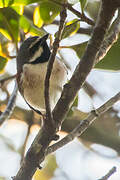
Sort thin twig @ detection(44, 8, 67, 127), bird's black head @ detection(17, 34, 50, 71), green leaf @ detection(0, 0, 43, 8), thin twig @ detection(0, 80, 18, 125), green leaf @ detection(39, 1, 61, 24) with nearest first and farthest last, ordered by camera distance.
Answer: thin twig @ detection(44, 8, 67, 127) → green leaf @ detection(0, 0, 43, 8) → green leaf @ detection(39, 1, 61, 24) → thin twig @ detection(0, 80, 18, 125) → bird's black head @ detection(17, 34, 50, 71)

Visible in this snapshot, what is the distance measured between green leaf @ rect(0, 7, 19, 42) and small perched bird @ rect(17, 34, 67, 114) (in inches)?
10.4

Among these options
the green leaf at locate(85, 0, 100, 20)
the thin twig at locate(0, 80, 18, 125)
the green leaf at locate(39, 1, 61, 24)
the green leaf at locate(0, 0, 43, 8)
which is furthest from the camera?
the green leaf at locate(85, 0, 100, 20)

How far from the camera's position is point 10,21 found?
1.93 meters

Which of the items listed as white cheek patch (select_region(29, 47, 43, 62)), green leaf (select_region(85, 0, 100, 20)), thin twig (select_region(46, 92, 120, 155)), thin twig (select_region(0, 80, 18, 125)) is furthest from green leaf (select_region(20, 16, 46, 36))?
green leaf (select_region(85, 0, 100, 20))

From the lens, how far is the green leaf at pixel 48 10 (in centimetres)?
197

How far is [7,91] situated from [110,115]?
2.98 ft

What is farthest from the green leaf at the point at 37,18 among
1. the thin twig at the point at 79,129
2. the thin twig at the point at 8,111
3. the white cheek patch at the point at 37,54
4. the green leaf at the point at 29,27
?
the thin twig at the point at 79,129

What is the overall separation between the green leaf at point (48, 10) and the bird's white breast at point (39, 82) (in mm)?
309

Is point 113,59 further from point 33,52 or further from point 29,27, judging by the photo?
point 33,52

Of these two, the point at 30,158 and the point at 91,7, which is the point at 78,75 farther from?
the point at 91,7

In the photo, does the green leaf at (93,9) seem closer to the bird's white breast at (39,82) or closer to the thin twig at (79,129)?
the bird's white breast at (39,82)

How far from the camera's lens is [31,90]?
232cm

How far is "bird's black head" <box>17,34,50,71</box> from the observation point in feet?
7.96

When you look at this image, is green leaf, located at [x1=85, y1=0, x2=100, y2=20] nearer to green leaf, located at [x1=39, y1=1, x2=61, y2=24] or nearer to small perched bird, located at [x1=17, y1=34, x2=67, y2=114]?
small perched bird, located at [x1=17, y1=34, x2=67, y2=114]
